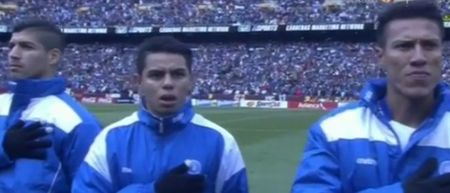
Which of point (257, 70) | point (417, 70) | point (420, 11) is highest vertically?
point (420, 11)

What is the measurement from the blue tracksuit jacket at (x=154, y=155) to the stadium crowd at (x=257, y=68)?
1387 inches

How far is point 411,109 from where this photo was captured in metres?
3.62

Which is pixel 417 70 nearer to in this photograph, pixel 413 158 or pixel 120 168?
pixel 413 158

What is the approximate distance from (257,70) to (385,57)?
42.5 m

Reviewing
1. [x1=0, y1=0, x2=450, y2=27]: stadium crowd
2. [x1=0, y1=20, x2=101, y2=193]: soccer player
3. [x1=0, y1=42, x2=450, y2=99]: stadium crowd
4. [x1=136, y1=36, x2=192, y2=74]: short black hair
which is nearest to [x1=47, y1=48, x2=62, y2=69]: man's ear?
[x1=0, y1=20, x2=101, y2=193]: soccer player

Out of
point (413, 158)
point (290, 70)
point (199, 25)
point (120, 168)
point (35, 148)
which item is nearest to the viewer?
point (413, 158)

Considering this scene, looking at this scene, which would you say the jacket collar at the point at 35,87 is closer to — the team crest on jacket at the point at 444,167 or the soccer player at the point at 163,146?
the soccer player at the point at 163,146

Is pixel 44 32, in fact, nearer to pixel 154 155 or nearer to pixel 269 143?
pixel 154 155

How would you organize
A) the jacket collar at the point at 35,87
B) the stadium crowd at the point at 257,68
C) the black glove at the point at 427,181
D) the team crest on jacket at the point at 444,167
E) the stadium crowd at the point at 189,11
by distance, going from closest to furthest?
the black glove at the point at 427,181
the team crest on jacket at the point at 444,167
the jacket collar at the point at 35,87
the stadium crowd at the point at 257,68
the stadium crowd at the point at 189,11

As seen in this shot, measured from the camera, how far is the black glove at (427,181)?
313cm

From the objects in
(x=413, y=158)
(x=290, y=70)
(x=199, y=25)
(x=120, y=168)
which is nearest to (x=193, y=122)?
(x=120, y=168)

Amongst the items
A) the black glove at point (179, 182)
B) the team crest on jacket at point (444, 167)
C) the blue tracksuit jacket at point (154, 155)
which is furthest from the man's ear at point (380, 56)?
the black glove at point (179, 182)

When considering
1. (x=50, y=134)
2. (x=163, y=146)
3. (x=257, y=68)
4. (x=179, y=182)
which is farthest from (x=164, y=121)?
(x=257, y=68)

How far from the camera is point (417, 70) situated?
11.6ft
